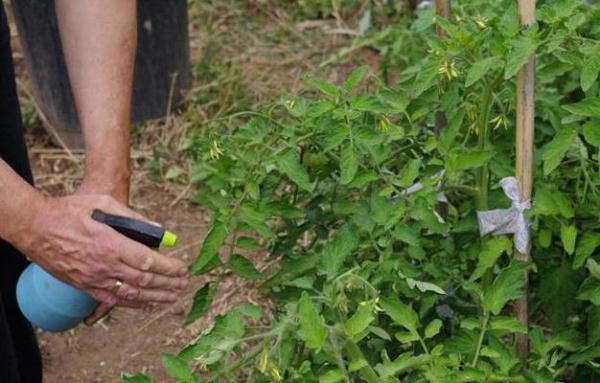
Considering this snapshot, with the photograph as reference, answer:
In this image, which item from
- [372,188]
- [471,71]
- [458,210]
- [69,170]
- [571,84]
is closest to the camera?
[471,71]

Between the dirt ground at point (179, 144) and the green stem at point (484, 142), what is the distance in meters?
1.18

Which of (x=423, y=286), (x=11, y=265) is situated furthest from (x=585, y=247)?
(x=11, y=265)

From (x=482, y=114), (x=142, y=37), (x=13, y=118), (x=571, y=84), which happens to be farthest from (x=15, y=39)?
(x=482, y=114)

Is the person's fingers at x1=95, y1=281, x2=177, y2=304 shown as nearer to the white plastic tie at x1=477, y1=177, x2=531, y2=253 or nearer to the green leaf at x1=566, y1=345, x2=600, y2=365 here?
the white plastic tie at x1=477, y1=177, x2=531, y2=253

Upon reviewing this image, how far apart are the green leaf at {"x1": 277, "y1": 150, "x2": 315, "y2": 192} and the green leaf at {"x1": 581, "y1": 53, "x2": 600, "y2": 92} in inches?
18.1

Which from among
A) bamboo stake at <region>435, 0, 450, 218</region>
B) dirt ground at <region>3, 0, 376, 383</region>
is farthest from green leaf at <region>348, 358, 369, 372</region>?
dirt ground at <region>3, 0, 376, 383</region>

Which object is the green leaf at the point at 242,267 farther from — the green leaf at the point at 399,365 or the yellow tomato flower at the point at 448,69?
the yellow tomato flower at the point at 448,69

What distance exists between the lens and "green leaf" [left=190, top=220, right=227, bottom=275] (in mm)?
1764

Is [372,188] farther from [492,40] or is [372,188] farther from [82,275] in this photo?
[82,275]

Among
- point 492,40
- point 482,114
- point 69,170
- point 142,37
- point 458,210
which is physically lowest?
point 69,170

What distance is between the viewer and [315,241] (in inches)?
80.4

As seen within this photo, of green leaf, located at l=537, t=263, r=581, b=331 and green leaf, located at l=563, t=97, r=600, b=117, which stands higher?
green leaf, located at l=563, t=97, r=600, b=117

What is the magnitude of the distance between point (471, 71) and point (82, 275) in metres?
0.69

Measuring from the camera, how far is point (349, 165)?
174 centimetres
